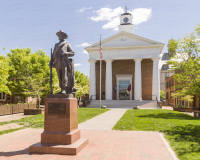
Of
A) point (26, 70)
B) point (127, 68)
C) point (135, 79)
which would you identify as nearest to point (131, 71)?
point (127, 68)

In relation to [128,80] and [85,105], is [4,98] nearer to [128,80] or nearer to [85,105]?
[85,105]

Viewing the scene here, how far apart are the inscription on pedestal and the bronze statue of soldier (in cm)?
72

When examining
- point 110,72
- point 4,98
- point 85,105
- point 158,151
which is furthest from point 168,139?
point 4,98

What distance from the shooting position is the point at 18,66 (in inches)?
1236

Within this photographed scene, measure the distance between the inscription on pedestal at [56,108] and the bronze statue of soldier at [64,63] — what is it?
2.36 ft

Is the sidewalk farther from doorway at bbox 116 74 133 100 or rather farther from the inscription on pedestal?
doorway at bbox 116 74 133 100

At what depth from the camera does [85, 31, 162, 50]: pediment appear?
3691 centimetres

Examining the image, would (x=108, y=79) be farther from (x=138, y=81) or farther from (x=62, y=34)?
(x=62, y=34)

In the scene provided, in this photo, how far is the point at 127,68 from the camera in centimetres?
3922

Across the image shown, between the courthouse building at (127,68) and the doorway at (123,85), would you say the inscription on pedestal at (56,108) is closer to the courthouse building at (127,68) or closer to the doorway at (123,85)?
the courthouse building at (127,68)

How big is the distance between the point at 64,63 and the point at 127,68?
32346mm

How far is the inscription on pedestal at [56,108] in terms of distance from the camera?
6.93 m

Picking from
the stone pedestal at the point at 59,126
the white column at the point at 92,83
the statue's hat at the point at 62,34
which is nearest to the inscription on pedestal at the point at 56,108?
the stone pedestal at the point at 59,126

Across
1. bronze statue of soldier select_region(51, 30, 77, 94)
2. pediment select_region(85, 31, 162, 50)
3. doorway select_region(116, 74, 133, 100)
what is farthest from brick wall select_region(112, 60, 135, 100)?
bronze statue of soldier select_region(51, 30, 77, 94)
